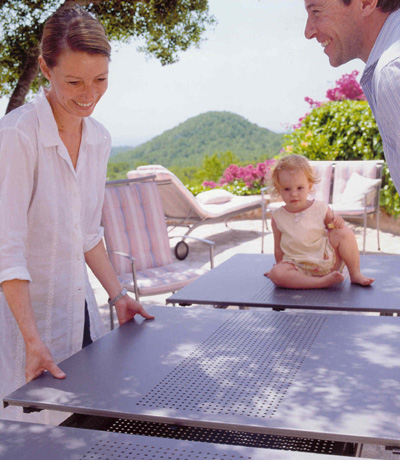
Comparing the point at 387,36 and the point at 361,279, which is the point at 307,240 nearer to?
the point at 361,279

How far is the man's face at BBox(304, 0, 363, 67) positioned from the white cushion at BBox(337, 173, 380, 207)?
5916 mm

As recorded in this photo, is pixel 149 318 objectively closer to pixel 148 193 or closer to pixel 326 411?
pixel 326 411

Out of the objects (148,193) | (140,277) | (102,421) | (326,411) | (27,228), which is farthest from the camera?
(148,193)

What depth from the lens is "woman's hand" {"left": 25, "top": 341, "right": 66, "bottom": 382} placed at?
67.9 inches

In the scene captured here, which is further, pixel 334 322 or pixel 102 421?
pixel 334 322

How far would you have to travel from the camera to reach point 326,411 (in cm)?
140

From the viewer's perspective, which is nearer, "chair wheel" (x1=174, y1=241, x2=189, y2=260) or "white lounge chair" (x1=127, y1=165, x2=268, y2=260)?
"white lounge chair" (x1=127, y1=165, x2=268, y2=260)

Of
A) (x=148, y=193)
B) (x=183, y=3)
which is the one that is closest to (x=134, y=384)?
(x=148, y=193)

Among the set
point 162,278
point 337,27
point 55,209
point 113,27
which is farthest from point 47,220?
point 113,27

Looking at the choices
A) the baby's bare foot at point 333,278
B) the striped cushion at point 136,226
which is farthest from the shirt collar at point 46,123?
the striped cushion at point 136,226

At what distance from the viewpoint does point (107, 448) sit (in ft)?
4.15

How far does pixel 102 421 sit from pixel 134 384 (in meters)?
0.22

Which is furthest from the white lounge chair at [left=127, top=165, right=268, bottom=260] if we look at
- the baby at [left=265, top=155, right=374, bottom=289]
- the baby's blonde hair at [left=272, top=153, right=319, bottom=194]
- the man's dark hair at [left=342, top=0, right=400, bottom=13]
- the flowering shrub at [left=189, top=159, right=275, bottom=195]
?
the man's dark hair at [left=342, top=0, right=400, bottom=13]

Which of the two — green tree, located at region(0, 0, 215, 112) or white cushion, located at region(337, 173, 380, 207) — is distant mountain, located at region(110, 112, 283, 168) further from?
white cushion, located at region(337, 173, 380, 207)
